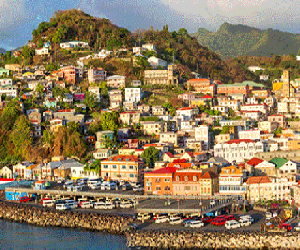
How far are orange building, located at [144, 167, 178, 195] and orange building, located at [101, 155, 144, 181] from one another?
4.80 meters

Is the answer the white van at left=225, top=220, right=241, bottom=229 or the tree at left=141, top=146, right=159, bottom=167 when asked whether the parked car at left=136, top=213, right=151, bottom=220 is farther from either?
the tree at left=141, top=146, right=159, bottom=167

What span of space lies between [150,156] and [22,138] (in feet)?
51.7

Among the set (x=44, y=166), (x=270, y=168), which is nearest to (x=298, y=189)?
(x=270, y=168)

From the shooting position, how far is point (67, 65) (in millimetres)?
71375

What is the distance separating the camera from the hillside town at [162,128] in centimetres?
3747

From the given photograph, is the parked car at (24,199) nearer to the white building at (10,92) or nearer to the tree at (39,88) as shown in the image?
the tree at (39,88)

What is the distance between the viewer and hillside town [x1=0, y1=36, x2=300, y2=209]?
123ft

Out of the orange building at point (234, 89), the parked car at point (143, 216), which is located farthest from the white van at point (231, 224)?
the orange building at point (234, 89)

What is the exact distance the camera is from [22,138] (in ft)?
176

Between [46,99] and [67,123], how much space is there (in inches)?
313

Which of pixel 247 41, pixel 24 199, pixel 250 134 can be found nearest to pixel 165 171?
pixel 24 199

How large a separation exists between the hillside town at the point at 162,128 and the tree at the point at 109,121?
0.11 meters

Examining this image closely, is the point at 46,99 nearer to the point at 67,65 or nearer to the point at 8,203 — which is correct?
the point at 67,65

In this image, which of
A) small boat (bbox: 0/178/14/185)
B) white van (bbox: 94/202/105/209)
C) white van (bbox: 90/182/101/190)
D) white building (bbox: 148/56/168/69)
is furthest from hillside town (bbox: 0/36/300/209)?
white van (bbox: 94/202/105/209)
